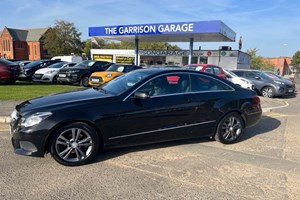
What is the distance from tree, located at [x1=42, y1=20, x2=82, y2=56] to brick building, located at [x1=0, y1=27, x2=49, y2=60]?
20490mm

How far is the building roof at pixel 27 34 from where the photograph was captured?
86.0 metres

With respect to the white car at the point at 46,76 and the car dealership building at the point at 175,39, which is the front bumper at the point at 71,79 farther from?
the car dealership building at the point at 175,39

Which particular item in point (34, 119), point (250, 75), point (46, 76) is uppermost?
point (250, 75)

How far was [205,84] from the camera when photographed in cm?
548

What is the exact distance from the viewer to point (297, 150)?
5359 millimetres

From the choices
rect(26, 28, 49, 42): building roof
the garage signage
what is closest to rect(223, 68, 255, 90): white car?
the garage signage

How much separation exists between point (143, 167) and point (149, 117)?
87 centimetres

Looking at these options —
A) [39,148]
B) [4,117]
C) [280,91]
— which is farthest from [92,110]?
[280,91]

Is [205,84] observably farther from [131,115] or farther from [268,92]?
[268,92]

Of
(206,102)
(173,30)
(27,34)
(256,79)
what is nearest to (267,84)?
(256,79)

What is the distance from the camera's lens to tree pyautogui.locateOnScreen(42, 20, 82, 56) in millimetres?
65938

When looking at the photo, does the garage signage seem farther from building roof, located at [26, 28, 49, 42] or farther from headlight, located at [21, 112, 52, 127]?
building roof, located at [26, 28, 49, 42]

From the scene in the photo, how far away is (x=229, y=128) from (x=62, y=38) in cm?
6668

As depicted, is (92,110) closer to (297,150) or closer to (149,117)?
(149,117)
